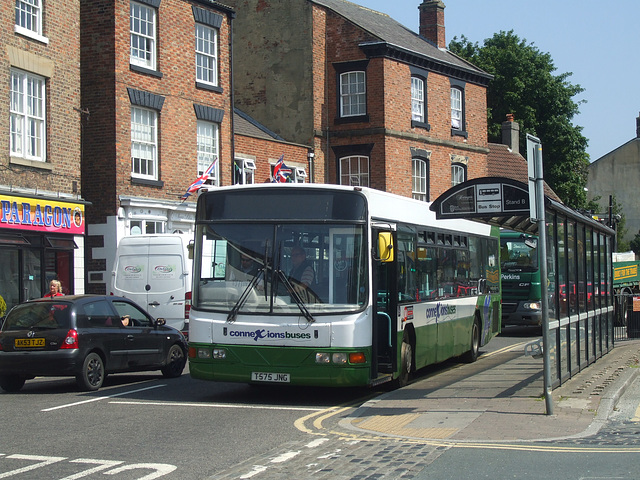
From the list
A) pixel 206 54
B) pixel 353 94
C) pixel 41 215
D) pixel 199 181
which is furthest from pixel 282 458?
pixel 353 94

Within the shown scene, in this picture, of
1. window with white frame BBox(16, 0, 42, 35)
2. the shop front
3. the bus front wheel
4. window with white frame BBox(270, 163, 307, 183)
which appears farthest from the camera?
window with white frame BBox(270, 163, 307, 183)

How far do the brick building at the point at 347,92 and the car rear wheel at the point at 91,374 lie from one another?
886 inches

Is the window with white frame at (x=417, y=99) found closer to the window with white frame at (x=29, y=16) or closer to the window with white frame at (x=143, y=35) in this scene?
the window with white frame at (x=143, y=35)

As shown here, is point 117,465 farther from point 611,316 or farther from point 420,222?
point 611,316

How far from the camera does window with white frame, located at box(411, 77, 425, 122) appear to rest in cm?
3794

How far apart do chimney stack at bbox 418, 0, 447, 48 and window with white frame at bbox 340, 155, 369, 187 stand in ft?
32.2

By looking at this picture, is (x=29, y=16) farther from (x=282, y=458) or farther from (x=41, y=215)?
(x=282, y=458)

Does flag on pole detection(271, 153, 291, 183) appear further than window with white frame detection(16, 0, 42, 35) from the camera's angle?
Yes

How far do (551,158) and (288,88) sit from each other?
2319 centimetres

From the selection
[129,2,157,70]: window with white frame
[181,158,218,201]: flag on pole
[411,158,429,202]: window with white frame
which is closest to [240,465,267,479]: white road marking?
[181,158,218,201]: flag on pole

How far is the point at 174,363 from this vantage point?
53.2 ft

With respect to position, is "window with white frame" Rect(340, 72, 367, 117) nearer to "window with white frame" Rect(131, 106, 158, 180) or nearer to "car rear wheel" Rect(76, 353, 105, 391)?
"window with white frame" Rect(131, 106, 158, 180)

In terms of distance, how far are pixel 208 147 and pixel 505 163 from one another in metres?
23.5

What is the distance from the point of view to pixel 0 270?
2169 cm
